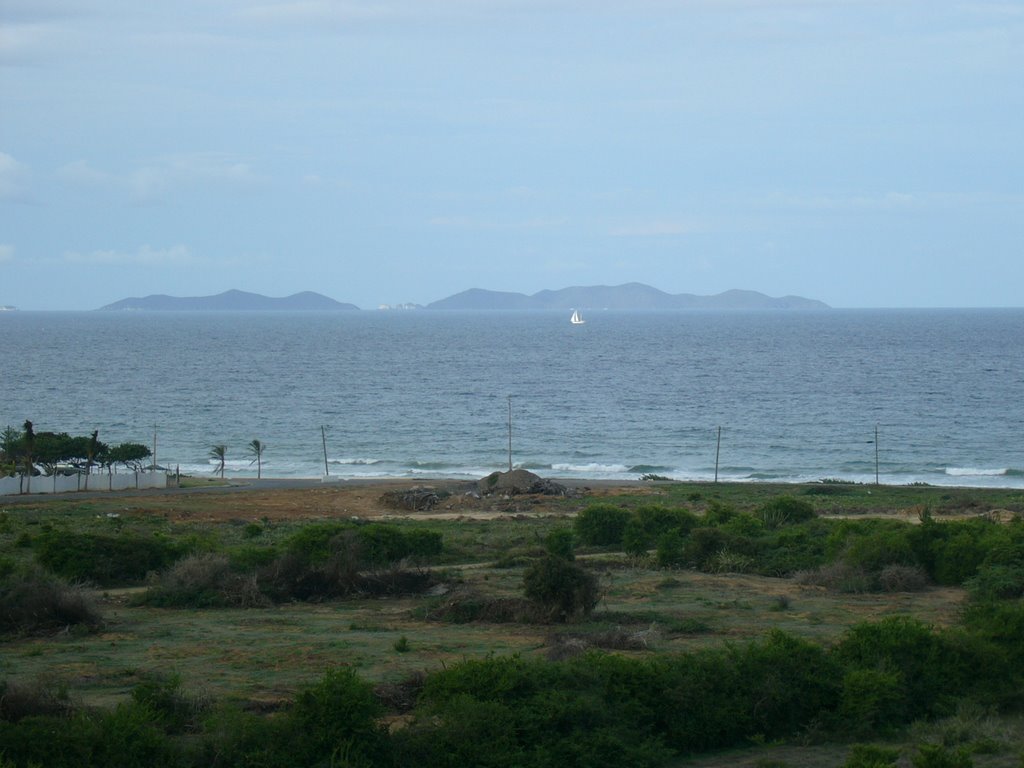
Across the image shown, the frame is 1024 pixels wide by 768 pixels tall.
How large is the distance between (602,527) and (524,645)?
12.9 meters

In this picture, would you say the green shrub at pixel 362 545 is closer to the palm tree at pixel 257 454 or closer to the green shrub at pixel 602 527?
the green shrub at pixel 602 527

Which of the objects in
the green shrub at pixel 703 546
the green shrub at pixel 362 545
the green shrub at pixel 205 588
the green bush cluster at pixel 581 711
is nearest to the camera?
the green bush cluster at pixel 581 711

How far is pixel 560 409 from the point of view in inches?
3861

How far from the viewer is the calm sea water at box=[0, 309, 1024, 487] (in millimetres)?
69688

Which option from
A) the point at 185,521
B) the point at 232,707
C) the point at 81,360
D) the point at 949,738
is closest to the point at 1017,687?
the point at 949,738

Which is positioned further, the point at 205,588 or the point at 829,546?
the point at 829,546

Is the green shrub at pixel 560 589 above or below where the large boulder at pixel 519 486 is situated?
above

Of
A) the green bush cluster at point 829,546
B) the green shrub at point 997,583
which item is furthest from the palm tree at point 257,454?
the green shrub at point 997,583

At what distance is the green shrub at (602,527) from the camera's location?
3200 centimetres

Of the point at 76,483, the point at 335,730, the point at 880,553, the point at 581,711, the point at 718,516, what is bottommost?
the point at 76,483

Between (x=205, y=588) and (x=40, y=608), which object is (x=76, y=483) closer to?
(x=205, y=588)

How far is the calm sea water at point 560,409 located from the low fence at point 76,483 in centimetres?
1018

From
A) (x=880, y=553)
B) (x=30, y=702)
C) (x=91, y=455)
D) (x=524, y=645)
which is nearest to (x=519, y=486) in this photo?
(x=91, y=455)

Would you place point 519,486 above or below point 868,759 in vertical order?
below
